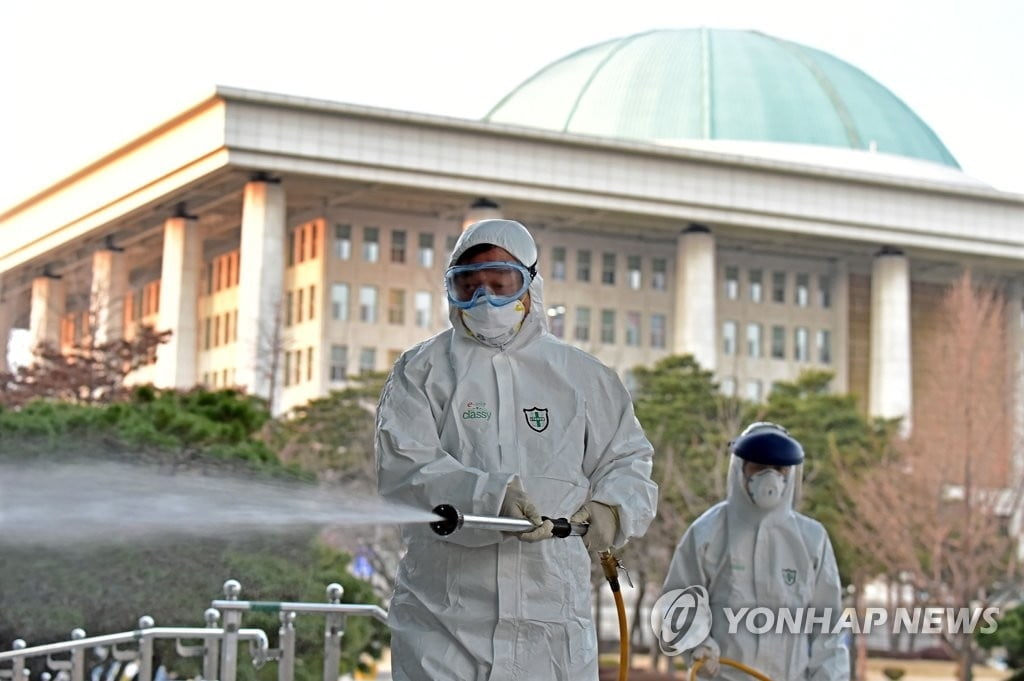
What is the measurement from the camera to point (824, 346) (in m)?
83.6

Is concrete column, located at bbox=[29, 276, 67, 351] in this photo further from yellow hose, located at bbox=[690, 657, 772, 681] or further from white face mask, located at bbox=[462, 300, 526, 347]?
white face mask, located at bbox=[462, 300, 526, 347]

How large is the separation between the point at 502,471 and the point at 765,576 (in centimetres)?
389

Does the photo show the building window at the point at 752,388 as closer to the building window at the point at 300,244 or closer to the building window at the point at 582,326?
the building window at the point at 582,326

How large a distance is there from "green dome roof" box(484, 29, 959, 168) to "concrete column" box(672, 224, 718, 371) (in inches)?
362

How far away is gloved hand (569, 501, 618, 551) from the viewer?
5.48 m

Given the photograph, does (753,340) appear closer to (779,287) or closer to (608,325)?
(779,287)

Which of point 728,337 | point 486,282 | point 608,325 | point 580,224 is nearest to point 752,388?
point 728,337

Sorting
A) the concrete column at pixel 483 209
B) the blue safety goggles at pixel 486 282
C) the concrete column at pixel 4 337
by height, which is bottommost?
the blue safety goggles at pixel 486 282

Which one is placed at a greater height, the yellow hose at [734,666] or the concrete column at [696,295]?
the concrete column at [696,295]

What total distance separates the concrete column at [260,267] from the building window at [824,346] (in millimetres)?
28476

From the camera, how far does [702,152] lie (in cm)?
6950

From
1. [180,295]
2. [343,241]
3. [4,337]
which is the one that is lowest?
[4,337]

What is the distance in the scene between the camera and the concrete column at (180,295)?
69062 millimetres

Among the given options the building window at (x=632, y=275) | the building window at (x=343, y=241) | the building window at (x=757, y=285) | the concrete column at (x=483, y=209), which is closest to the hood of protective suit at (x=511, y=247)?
the concrete column at (x=483, y=209)
